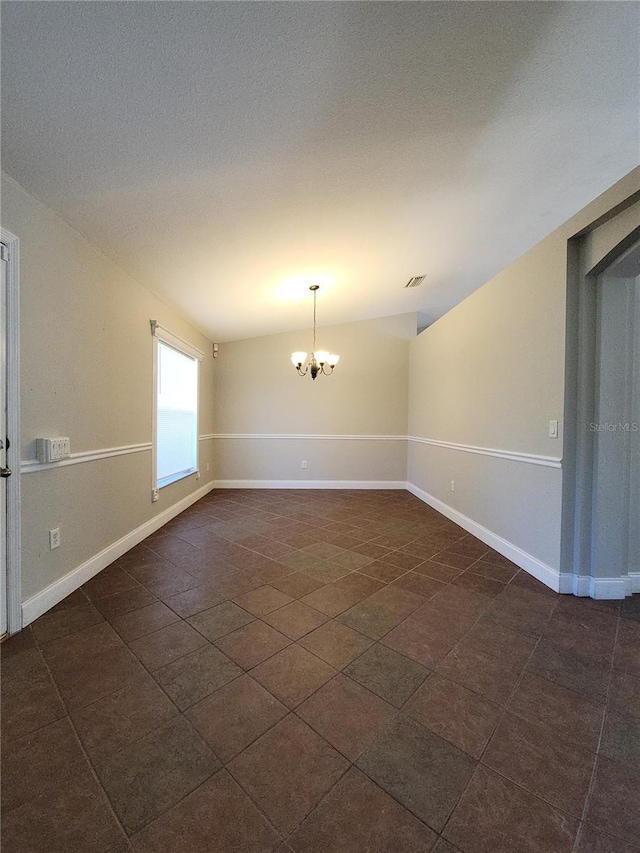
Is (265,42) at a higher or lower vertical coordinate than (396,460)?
higher

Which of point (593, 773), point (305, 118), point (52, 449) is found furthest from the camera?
point (52, 449)

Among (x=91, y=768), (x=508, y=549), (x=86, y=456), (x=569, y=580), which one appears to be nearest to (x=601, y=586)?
(x=569, y=580)

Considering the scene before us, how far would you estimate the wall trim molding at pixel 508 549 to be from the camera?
2.29 meters

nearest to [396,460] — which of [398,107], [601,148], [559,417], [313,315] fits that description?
[313,315]

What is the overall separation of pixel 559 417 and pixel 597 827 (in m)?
1.99

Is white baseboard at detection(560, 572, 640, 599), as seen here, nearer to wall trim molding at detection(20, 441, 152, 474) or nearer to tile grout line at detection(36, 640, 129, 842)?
tile grout line at detection(36, 640, 129, 842)

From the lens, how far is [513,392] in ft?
8.93

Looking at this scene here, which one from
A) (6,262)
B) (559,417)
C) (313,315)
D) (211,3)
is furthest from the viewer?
(313,315)

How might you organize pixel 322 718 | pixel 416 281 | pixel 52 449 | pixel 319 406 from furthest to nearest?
pixel 319 406 → pixel 416 281 → pixel 52 449 → pixel 322 718

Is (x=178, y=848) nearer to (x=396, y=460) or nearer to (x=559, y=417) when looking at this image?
(x=559, y=417)

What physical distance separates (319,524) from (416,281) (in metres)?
3.20

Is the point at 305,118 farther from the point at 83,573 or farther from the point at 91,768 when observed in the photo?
the point at 83,573

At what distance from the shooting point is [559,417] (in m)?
2.25

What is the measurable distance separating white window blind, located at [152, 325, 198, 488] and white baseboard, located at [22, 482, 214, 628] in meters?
0.46
